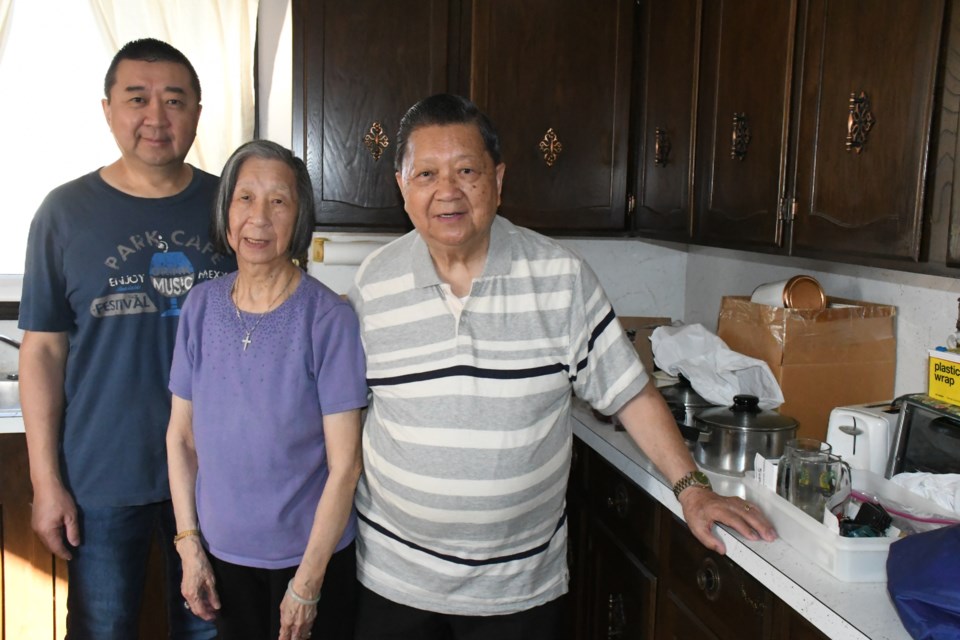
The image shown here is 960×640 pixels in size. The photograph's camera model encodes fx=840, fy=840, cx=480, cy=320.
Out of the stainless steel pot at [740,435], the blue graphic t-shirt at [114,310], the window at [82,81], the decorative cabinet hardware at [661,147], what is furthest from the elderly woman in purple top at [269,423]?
the window at [82,81]

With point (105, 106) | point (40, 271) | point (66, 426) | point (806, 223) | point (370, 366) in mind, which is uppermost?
point (105, 106)

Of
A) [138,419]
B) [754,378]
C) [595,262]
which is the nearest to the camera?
[138,419]

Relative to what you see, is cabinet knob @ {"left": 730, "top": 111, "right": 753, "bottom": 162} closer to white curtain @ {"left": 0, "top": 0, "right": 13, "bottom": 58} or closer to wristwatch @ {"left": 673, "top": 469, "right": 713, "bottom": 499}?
wristwatch @ {"left": 673, "top": 469, "right": 713, "bottom": 499}

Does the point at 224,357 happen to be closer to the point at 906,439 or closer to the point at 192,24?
the point at 906,439

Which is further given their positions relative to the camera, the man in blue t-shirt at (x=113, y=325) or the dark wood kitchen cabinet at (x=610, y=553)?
the dark wood kitchen cabinet at (x=610, y=553)

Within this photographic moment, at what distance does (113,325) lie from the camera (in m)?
1.59

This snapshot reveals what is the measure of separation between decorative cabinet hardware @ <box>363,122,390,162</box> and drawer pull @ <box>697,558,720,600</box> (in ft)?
4.78

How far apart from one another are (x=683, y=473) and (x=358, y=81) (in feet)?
4.90

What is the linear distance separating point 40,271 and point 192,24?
1342 mm

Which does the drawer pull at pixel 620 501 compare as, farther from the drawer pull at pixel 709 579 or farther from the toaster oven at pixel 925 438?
the toaster oven at pixel 925 438

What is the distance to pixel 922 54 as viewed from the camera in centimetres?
133

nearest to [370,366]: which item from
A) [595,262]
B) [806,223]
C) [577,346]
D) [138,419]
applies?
[577,346]

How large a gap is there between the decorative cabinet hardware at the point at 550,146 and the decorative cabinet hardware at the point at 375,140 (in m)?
0.46

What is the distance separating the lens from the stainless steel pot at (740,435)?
5.30 ft
